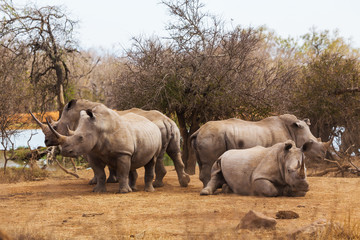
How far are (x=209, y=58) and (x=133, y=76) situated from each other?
7.29 ft

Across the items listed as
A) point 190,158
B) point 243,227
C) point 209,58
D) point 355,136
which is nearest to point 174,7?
point 209,58

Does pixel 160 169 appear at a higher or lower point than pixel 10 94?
lower

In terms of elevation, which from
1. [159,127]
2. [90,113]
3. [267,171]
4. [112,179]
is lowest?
[112,179]

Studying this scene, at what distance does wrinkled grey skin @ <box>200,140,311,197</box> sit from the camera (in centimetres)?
823

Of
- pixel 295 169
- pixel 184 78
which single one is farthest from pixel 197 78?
pixel 295 169

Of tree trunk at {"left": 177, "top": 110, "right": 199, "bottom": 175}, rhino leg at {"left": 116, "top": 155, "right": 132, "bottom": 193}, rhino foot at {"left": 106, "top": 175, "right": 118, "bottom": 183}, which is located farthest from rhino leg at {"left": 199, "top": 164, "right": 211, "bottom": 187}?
tree trunk at {"left": 177, "top": 110, "right": 199, "bottom": 175}

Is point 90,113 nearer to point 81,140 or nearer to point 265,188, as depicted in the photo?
point 81,140

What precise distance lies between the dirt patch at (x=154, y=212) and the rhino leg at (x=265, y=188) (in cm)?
21

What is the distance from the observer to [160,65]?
1469 cm

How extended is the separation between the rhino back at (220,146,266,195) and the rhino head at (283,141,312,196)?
22.3 inches

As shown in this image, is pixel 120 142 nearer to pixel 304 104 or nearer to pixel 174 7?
pixel 174 7

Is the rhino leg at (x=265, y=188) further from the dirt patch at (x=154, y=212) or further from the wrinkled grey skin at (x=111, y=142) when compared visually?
the wrinkled grey skin at (x=111, y=142)

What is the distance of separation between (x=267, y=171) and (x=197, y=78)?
259 inches

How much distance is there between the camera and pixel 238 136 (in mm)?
10430
